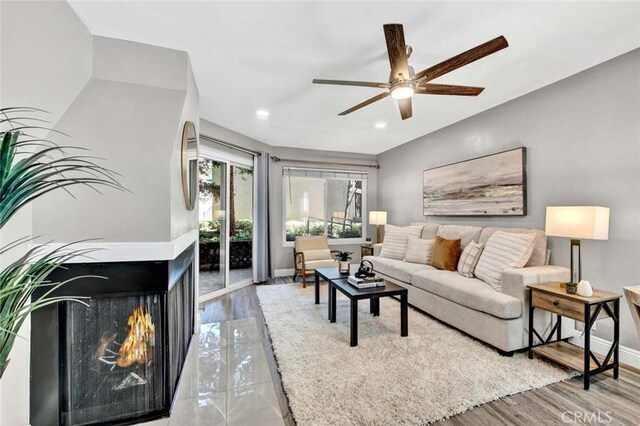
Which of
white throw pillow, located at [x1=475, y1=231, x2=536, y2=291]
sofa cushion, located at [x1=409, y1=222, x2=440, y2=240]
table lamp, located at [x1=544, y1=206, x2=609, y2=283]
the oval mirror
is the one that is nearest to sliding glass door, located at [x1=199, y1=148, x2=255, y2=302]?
the oval mirror

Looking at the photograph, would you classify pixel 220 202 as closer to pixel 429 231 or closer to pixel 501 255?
pixel 429 231

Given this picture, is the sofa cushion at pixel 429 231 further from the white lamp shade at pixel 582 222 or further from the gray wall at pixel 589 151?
the white lamp shade at pixel 582 222

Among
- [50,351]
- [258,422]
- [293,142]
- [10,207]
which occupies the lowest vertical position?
[258,422]

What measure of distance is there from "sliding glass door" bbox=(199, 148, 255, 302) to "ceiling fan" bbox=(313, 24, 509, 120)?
2.63m

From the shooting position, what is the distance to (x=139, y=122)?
184 centimetres

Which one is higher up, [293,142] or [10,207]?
[293,142]

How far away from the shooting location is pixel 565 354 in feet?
7.30

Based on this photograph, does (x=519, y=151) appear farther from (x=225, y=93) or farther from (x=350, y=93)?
(x=225, y=93)

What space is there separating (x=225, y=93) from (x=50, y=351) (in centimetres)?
254

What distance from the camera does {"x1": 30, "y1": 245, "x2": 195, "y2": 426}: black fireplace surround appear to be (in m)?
1.58

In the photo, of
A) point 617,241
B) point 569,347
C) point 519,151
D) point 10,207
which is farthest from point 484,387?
point 10,207

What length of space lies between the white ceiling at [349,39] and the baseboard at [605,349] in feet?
7.96

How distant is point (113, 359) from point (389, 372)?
1886 millimetres

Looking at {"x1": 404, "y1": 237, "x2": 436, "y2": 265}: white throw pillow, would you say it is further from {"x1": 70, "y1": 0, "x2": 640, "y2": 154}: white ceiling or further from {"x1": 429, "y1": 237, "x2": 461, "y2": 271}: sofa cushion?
{"x1": 70, "y1": 0, "x2": 640, "y2": 154}: white ceiling
